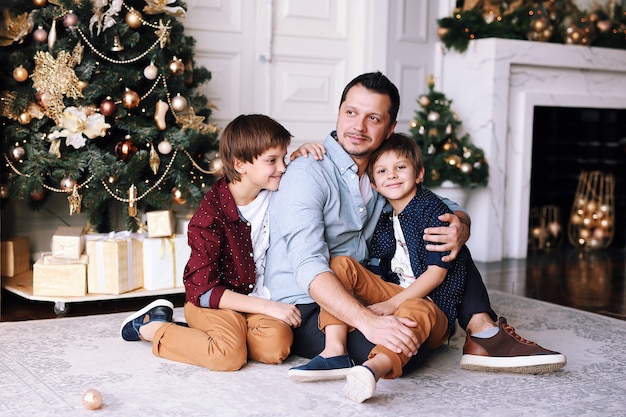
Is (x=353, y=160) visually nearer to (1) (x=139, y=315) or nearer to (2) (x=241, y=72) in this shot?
(1) (x=139, y=315)

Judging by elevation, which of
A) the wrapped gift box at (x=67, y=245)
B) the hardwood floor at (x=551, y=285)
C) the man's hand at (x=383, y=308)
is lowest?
the hardwood floor at (x=551, y=285)

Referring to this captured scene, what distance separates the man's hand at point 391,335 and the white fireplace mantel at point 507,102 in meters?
2.77

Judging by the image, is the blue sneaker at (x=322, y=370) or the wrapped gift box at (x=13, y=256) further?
the wrapped gift box at (x=13, y=256)

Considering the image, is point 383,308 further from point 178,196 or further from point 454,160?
point 454,160

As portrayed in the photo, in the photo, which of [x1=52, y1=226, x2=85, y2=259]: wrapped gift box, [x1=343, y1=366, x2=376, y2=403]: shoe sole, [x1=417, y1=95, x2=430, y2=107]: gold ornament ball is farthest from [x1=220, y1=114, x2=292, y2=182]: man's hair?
[x1=417, y1=95, x2=430, y2=107]: gold ornament ball

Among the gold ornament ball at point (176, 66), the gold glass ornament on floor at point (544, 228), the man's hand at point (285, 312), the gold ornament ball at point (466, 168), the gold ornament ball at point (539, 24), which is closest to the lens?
the man's hand at point (285, 312)

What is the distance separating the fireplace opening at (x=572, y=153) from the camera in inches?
219

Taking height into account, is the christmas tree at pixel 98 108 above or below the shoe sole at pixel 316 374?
above

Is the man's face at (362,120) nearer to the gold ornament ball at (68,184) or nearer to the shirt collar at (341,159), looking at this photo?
the shirt collar at (341,159)

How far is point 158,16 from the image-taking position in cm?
356

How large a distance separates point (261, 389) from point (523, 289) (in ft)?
7.12

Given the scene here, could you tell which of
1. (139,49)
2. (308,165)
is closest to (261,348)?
(308,165)

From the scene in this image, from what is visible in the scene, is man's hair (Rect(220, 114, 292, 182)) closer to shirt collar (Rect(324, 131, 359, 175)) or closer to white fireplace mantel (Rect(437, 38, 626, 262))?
shirt collar (Rect(324, 131, 359, 175))

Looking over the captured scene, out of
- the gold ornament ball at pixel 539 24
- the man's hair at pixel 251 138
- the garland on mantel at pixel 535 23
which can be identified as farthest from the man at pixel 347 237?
the gold ornament ball at pixel 539 24
